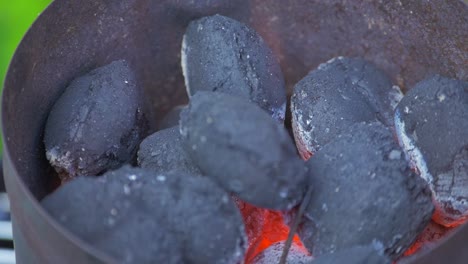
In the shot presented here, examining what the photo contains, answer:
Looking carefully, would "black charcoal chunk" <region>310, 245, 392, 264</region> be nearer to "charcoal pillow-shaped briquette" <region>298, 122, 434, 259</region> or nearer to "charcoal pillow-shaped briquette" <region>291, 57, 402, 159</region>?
"charcoal pillow-shaped briquette" <region>298, 122, 434, 259</region>

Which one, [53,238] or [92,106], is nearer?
[53,238]

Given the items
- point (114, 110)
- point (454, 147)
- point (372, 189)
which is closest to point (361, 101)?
point (454, 147)

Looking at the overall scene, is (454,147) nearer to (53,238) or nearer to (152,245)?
(152,245)

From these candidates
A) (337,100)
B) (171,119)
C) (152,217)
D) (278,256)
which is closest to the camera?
(152,217)

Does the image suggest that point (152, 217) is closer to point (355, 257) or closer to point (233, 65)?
point (355, 257)

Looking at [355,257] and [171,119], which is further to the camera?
[171,119]

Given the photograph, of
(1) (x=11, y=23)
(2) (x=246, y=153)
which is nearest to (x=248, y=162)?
(2) (x=246, y=153)
